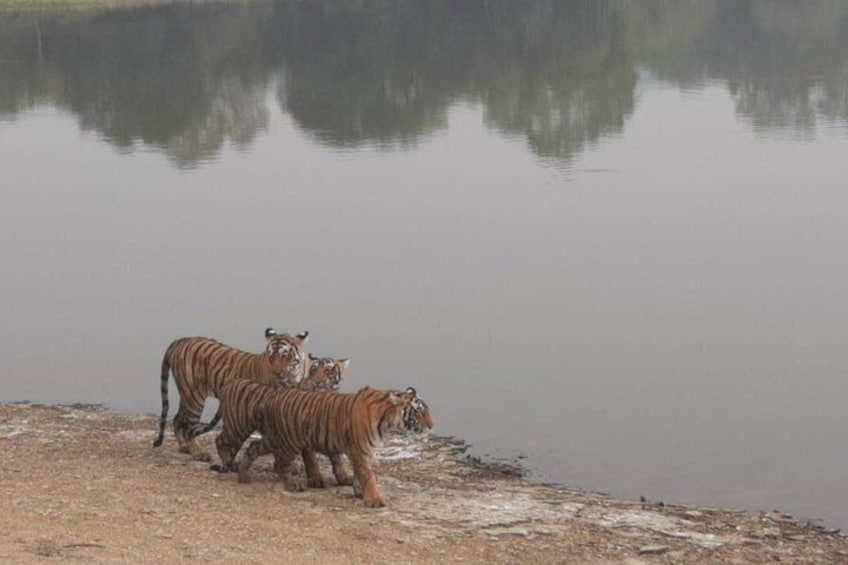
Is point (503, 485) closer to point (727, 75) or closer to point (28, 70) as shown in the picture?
point (727, 75)

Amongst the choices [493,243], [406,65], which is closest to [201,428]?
[493,243]

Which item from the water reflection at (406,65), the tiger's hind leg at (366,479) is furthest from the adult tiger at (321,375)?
the water reflection at (406,65)

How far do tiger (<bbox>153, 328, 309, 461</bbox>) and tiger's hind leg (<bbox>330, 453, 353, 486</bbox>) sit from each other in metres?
0.57

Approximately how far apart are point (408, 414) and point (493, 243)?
31.9ft

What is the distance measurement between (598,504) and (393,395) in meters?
1.48

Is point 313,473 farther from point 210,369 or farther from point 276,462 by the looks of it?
point 210,369

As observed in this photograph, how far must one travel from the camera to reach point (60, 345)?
13.7 meters

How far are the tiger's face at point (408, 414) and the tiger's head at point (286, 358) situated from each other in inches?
38.0

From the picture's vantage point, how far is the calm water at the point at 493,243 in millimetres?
11250

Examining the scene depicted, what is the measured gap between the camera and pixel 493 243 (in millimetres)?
17391

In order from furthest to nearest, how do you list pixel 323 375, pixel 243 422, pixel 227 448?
pixel 323 375
pixel 227 448
pixel 243 422

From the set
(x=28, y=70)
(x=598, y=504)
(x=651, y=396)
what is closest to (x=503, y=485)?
(x=598, y=504)

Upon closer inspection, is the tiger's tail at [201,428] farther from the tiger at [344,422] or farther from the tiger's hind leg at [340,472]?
the tiger's hind leg at [340,472]

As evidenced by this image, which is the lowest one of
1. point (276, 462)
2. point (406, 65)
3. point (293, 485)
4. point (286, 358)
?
point (293, 485)
